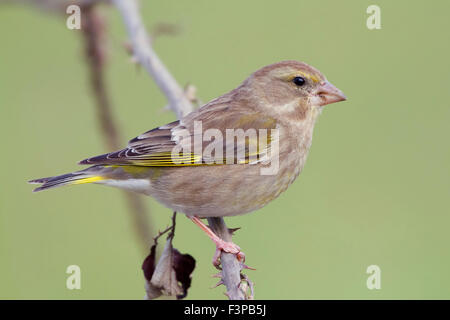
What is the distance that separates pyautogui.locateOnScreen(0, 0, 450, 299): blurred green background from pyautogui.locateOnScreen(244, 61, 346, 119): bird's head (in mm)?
1217

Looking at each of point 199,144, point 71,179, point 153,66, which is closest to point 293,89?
point 199,144

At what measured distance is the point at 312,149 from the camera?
721cm

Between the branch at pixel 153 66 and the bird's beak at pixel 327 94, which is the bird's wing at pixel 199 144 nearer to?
the branch at pixel 153 66

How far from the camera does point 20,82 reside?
8.30 metres

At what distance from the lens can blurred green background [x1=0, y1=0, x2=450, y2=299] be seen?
6.54 meters

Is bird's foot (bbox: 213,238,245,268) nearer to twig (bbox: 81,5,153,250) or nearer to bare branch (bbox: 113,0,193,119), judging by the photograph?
twig (bbox: 81,5,153,250)

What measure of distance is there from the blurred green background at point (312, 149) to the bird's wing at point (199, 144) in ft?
2.41

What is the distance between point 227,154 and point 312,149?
2.62 m


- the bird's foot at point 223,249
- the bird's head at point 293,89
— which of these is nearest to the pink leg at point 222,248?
the bird's foot at point 223,249

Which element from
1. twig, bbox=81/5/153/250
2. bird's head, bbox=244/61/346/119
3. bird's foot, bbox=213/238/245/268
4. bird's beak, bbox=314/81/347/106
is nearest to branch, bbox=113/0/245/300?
bird's foot, bbox=213/238/245/268

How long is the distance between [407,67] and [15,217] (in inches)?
206

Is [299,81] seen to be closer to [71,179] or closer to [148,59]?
[148,59]

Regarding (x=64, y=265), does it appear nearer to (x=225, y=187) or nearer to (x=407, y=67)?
(x=225, y=187)

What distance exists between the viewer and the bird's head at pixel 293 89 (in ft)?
16.2
